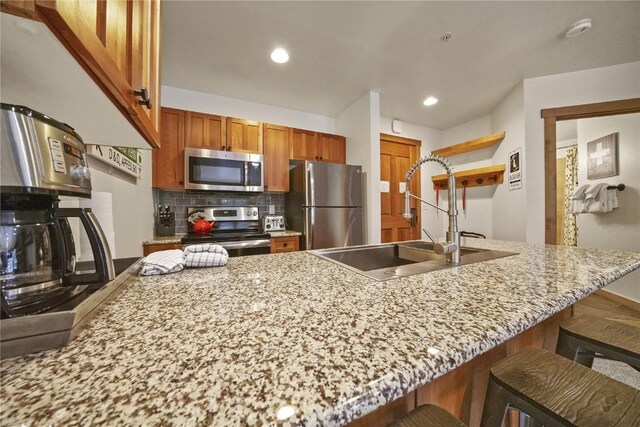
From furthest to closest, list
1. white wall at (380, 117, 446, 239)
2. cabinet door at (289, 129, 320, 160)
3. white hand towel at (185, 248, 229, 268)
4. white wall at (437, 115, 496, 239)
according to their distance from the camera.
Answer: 1. white wall at (380, 117, 446, 239)
2. white wall at (437, 115, 496, 239)
3. cabinet door at (289, 129, 320, 160)
4. white hand towel at (185, 248, 229, 268)

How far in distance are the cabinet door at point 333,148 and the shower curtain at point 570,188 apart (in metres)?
3.69

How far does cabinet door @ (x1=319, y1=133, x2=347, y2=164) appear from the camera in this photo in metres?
2.96

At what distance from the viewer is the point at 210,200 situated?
2.64 m

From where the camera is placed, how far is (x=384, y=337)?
0.38 metres

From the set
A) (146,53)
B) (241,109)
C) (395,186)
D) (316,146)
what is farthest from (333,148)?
(146,53)

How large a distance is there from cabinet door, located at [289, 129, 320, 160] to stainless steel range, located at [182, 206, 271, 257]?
81 centimetres

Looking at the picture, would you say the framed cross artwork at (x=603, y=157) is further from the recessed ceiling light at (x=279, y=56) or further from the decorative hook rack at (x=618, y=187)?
the recessed ceiling light at (x=279, y=56)

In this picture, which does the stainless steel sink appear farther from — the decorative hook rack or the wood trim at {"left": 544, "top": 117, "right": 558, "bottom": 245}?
the decorative hook rack

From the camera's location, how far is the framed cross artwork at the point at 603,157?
103 inches

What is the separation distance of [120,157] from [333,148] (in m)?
2.19

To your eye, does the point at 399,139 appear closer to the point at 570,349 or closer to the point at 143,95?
the point at 570,349

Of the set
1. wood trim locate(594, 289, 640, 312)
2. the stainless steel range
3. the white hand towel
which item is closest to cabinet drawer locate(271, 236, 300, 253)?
the stainless steel range

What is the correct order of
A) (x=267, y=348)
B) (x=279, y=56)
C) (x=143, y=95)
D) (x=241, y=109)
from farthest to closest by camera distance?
(x=241, y=109) → (x=279, y=56) → (x=143, y=95) → (x=267, y=348)

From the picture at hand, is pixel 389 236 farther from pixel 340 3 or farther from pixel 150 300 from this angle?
pixel 150 300
